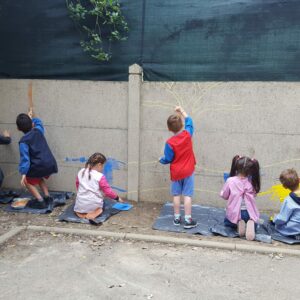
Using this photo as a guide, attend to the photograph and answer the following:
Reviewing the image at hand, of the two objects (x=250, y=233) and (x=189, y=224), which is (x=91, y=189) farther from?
(x=250, y=233)

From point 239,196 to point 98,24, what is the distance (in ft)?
10.7

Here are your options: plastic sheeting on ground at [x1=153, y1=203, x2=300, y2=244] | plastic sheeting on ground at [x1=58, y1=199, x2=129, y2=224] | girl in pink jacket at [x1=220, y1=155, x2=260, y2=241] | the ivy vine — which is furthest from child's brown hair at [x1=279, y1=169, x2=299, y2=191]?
the ivy vine

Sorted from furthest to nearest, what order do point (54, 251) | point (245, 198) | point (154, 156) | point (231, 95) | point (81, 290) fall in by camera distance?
point (154, 156), point (231, 95), point (245, 198), point (54, 251), point (81, 290)

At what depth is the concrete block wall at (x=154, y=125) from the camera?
5297 mm

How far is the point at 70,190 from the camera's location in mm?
6230

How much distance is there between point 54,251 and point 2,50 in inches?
143

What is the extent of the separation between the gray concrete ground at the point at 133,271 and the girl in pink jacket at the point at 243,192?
56 cm

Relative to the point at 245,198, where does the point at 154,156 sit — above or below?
above

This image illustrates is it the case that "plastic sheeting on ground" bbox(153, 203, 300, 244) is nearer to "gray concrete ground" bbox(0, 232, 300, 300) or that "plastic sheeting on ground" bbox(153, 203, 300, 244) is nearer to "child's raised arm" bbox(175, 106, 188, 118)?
"gray concrete ground" bbox(0, 232, 300, 300)

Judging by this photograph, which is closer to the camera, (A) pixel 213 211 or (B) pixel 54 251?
(B) pixel 54 251

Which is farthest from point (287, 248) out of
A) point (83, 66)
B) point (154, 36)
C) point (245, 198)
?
point (83, 66)

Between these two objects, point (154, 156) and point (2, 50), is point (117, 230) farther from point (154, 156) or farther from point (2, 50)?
point (2, 50)

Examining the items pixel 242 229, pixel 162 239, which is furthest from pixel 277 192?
pixel 162 239

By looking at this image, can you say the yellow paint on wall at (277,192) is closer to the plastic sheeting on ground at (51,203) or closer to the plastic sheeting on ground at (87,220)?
the plastic sheeting on ground at (87,220)
